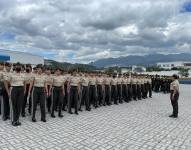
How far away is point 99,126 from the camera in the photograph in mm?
8562

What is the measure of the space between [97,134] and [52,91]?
3.16 m

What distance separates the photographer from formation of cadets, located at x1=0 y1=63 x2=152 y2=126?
27.4 ft

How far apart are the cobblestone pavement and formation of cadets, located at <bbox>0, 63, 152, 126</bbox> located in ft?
1.73

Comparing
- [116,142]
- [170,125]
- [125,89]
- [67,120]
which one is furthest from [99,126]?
[125,89]

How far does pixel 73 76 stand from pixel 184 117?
4.71m

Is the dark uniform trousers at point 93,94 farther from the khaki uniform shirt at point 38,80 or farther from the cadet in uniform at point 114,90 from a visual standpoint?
the khaki uniform shirt at point 38,80

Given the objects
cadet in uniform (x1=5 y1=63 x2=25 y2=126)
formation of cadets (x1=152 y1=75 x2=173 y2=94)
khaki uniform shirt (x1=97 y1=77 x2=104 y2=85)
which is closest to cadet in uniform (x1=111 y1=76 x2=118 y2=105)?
khaki uniform shirt (x1=97 y1=77 x2=104 y2=85)

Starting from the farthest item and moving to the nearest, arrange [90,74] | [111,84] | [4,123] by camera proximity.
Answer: [111,84], [90,74], [4,123]

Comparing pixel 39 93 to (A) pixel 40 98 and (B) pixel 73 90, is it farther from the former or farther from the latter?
(B) pixel 73 90

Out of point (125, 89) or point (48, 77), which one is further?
point (125, 89)

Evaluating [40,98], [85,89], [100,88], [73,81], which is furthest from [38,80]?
[100,88]

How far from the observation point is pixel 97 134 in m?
7.46

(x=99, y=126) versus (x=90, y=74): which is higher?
(x=90, y=74)

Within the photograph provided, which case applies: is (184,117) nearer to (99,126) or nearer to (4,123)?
(99,126)
